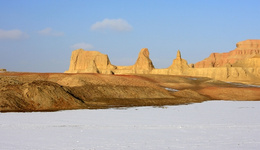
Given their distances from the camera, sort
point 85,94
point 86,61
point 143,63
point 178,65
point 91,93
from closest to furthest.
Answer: point 85,94 → point 91,93 → point 178,65 → point 143,63 → point 86,61

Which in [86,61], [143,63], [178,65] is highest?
[86,61]

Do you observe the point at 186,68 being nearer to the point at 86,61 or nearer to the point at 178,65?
the point at 178,65

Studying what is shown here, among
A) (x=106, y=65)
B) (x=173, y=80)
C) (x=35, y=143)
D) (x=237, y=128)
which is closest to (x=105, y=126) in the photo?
(x=35, y=143)

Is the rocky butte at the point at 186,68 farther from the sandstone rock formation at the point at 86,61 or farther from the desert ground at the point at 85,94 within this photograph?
the desert ground at the point at 85,94

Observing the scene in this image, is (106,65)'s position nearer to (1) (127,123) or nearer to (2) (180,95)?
(2) (180,95)

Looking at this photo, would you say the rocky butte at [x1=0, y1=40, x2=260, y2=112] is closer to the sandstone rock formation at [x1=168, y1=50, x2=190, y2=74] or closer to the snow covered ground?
the snow covered ground

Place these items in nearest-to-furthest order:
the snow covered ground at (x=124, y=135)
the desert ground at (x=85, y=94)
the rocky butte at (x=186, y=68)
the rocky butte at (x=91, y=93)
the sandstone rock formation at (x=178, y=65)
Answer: the snow covered ground at (x=124, y=135) → the desert ground at (x=85, y=94) → the rocky butte at (x=91, y=93) → the rocky butte at (x=186, y=68) → the sandstone rock formation at (x=178, y=65)

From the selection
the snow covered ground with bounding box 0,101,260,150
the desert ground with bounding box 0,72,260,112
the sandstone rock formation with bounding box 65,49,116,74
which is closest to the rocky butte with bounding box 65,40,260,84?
the sandstone rock formation with bounding box 65,49,116,74

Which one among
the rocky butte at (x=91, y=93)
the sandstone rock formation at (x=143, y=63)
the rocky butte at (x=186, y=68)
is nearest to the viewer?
the rocky butte at (x=91, y=93)

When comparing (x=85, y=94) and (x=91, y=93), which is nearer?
(x=85, y=94)

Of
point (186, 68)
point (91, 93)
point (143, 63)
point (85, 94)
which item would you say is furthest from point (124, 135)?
point (143, 63)

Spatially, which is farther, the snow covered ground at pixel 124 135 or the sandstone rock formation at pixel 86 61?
the sandstone rock formation at pixel 86 61

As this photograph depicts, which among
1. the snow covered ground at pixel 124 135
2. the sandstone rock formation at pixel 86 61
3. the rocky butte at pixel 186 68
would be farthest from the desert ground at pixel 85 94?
the sandstone rock formation at pixel 86 61

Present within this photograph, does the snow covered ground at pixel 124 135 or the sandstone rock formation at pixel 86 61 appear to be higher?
the sandstone rock formation at pixel 86 61
